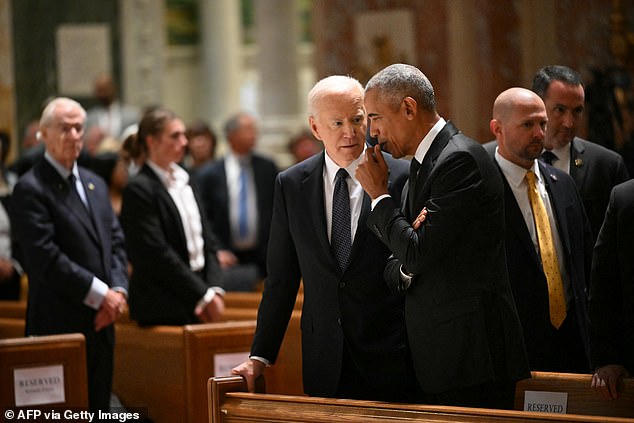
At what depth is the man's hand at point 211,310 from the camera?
5.77 meters

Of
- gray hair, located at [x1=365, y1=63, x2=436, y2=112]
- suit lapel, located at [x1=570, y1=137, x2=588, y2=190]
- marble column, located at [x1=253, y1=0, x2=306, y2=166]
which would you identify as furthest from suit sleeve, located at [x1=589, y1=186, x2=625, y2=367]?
marble column, located at [x1=253, y1=0, x2=306, y2=166]

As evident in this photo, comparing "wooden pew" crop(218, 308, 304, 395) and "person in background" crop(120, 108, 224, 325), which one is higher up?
"person in background" crop(120, 108, 224, 325)

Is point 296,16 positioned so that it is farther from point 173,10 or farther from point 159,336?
point 159,336

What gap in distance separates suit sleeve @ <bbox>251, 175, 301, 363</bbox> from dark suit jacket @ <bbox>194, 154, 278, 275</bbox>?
4629mm

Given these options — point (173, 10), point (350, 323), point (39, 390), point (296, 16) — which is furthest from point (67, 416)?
point (173, 10)

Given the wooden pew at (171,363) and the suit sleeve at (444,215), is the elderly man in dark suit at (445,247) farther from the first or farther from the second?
the wooden pew at (171,363)

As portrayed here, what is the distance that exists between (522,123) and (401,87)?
3.15 ft

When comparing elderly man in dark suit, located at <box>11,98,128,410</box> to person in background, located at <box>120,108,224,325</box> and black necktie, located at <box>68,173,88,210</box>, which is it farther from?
person in background, located at <box>120,108,224,325</box>

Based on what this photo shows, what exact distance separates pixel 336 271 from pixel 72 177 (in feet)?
6.82

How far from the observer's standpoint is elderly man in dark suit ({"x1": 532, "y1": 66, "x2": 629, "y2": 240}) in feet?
15.0

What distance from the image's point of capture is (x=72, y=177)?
551cm

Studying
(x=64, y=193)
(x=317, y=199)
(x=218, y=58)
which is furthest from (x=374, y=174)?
(x=218, y=58)

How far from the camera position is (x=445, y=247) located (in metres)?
3.34

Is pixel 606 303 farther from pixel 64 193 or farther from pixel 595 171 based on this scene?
pixel 64 193
